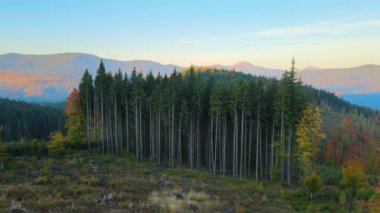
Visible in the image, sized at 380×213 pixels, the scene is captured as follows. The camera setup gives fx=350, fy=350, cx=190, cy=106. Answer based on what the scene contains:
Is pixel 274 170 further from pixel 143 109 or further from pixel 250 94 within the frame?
pixel 143 109

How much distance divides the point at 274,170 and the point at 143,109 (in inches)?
995

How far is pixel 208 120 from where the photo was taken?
60094 mm

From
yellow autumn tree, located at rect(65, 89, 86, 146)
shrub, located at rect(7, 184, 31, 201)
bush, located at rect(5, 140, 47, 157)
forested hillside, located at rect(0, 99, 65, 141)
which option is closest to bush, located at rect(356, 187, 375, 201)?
shrub, located at rect(7, 184, 31, 201)

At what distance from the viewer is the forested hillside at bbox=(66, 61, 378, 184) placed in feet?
154

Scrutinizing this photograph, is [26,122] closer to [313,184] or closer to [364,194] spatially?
[313,184]

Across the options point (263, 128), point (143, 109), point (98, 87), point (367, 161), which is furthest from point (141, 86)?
point (367, 161)

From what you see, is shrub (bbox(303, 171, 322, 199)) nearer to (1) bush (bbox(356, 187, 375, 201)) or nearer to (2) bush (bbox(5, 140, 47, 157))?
(1) bush (bbox(356, 187, 375, 201))

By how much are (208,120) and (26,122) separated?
256 feet

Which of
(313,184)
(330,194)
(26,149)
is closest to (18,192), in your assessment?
(313,184)

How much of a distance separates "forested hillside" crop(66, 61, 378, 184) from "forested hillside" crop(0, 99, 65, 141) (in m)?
47.2

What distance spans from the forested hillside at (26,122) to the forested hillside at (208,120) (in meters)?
47.2

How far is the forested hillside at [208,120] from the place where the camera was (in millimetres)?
Answer: 46844

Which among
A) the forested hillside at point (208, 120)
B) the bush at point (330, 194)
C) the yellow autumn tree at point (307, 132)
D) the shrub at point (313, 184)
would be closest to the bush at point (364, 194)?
the bush at point (330, 194)

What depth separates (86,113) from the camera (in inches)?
2808
